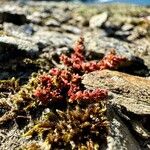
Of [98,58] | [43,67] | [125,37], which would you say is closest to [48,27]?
[125,37]

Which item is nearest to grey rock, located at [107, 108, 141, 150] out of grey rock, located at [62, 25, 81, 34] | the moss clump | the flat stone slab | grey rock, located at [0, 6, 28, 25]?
the moss clump

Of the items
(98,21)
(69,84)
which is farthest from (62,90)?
(98,21)

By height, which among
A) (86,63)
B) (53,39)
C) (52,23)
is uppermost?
(86,63)

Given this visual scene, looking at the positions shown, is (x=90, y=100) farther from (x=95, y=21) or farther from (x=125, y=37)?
(x=95, y=21)

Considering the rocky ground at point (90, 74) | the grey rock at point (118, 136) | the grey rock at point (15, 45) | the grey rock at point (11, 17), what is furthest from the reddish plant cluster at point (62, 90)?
the grey rock at point (11, 17)

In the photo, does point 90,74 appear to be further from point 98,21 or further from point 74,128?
point 98,21

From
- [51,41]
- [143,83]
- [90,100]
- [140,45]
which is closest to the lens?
[90,100]

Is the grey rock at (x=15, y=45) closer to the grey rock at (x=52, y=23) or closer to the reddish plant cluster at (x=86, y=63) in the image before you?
the reddish plant cluster at (x=86, y=63)
